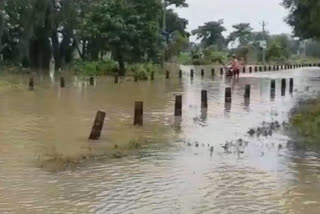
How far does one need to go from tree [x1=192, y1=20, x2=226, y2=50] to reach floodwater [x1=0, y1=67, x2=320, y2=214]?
96567 mm

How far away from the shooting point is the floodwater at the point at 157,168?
7.94m

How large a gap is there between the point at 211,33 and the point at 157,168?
4219 inches

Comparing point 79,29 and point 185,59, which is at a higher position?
point 79,29

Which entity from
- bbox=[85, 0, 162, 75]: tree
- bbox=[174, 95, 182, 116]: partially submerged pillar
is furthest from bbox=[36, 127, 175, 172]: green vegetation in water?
bbox=[85, 0, 162, 75]: tree

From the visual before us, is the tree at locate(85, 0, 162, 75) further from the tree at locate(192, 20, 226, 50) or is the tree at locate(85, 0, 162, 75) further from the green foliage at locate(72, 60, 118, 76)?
the tree at locate(192, 20, 226, 50)

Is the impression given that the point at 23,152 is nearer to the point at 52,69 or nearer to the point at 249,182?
the point at 249,182

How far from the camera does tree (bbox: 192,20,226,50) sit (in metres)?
114

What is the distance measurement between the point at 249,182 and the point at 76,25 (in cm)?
3823

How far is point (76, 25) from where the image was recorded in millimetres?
46031

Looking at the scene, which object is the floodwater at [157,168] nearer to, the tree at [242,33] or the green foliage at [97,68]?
A: the green foliage at [97,68]

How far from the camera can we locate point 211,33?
11594 centimetres

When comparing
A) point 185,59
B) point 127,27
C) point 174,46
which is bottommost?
point 185,59

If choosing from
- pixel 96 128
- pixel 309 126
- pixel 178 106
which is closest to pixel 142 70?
pixel 178 106

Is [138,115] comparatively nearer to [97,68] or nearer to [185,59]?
[97,68]
